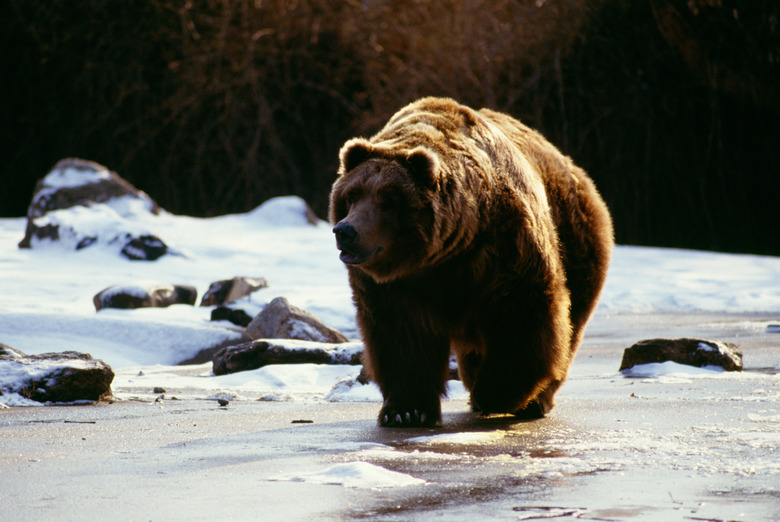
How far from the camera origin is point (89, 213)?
451 inches

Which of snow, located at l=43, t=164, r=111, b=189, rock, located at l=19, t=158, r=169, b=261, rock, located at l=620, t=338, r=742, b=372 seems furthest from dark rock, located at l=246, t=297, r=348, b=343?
snow, located at l=43, t=164, r=111, b=189

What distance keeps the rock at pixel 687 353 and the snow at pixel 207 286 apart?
90 mm

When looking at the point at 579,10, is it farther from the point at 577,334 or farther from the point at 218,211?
the point at 577,334

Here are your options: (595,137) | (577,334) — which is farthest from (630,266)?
(577,334)

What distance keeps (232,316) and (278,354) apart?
7.27 feet

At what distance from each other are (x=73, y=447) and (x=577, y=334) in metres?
2.62

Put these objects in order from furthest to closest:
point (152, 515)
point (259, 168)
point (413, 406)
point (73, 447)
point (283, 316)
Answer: point (259, 168)
point (283, 316)
point (413, 406)
point (73, 447)
point (152, 515)

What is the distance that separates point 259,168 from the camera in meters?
14.1

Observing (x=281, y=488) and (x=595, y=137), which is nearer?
(x=281, y=488)

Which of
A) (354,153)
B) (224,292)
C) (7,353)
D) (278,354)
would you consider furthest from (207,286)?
(354,153)

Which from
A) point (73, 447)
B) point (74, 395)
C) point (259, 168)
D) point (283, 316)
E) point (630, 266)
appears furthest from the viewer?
point (259, 168)

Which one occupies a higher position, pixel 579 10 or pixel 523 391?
pixel 579 10

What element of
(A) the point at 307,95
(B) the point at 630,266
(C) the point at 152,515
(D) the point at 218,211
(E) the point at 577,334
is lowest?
(C) the point at 152,515

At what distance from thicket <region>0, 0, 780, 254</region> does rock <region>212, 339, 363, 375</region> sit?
24.7 ft
